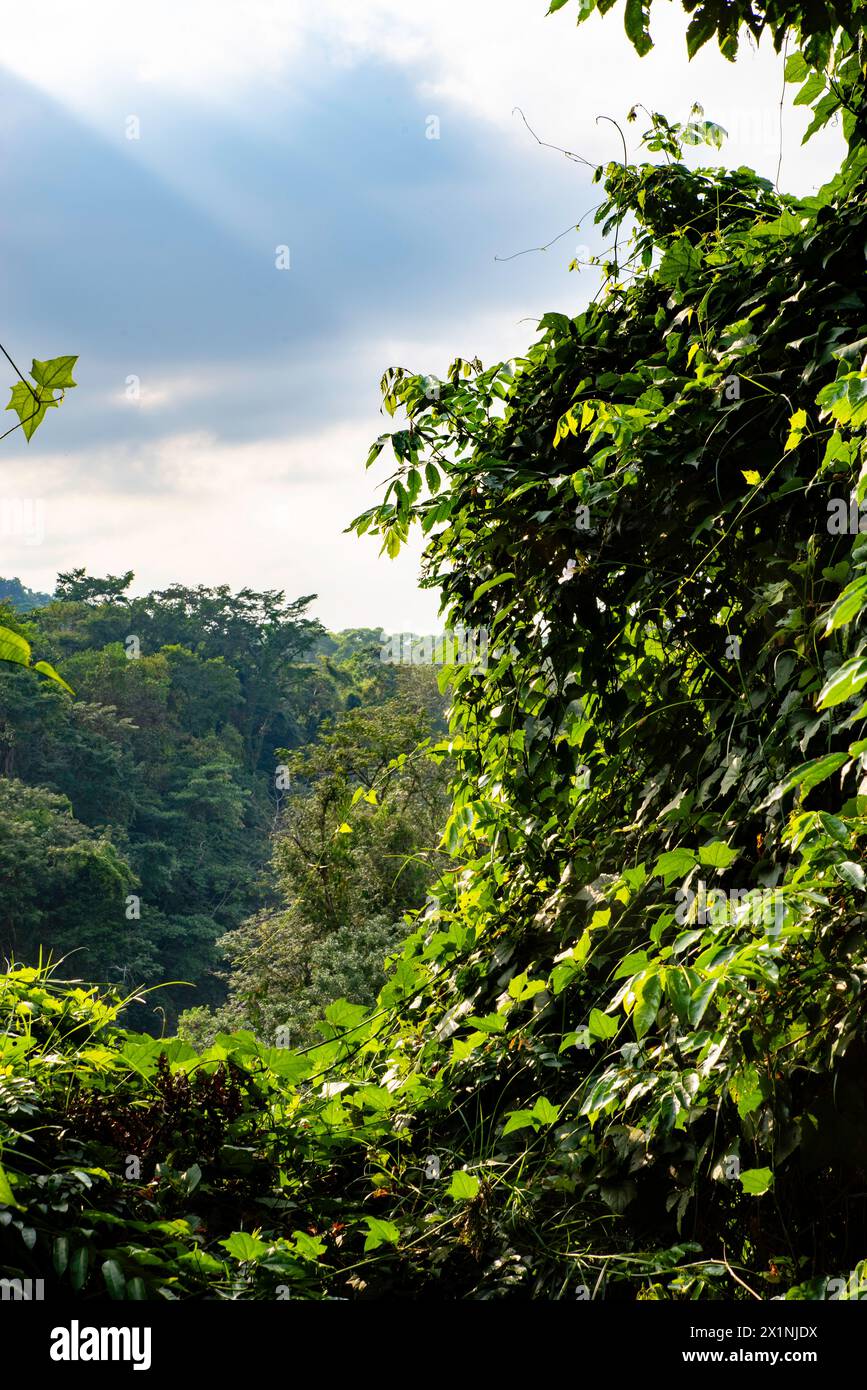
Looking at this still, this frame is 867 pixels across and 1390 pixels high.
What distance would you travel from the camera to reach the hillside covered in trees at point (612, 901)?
1.28 meters

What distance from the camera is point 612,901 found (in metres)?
1.91

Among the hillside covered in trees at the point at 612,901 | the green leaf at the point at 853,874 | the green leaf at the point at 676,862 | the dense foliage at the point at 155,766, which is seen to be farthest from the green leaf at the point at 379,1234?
the dense foliage at the point at 155,766

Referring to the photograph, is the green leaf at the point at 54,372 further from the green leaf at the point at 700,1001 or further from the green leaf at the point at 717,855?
the green leaf at the point at 717,855

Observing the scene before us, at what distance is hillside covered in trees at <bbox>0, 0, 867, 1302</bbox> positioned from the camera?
1.28 m

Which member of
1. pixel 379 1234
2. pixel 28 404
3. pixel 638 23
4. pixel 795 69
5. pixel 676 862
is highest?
pixel 795 69

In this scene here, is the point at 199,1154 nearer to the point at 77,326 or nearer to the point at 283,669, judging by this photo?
the point at 283,669

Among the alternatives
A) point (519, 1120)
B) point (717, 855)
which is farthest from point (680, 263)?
point (519, 1120)

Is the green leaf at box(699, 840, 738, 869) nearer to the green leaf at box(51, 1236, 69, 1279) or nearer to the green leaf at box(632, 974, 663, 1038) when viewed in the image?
the green leaf at box(632, 974, 663, 1038)

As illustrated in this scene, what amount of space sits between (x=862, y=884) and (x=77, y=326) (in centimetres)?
4032

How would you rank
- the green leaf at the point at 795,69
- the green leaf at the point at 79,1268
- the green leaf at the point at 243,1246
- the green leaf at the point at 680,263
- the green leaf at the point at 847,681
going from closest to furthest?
the green leaf at the point at 847,681 < the green leaf at the point at 79,1268 < the green leaf at the point at 243,1246 < the green leaf at the point at 795,69 < the green leaf at the point at 680,263

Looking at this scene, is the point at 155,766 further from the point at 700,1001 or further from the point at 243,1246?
the point at 700,1001

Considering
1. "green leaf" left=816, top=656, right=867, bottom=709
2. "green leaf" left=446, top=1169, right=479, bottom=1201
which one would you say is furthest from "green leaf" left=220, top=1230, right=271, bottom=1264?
"green leaf" left=816, top=656, right=867, bottom=709

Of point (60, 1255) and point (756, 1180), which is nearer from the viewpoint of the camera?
point (60, 1255)
